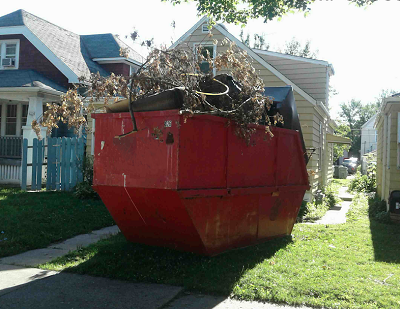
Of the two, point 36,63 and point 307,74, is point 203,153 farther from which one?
point 36,63

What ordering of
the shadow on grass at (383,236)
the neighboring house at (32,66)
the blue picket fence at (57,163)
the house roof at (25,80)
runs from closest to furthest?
the shadow on grass at (383,236)
the blue picket fence at (57,163)
the house roof at (25,80)
the neighboring house at (32,66)

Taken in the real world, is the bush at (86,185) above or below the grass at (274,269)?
above

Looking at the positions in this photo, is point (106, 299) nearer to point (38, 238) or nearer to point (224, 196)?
point (224, 196)

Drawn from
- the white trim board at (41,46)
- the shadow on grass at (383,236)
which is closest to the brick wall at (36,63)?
the white trim board at (41,46)

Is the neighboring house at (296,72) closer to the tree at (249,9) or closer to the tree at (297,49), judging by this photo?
the tree at (249,9)

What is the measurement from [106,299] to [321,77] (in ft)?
40.1

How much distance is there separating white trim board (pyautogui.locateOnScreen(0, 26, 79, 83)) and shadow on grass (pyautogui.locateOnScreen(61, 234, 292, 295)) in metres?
12.5

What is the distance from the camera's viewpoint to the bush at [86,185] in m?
11.5

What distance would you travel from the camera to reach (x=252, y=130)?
600cm

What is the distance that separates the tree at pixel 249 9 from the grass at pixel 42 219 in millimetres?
6261

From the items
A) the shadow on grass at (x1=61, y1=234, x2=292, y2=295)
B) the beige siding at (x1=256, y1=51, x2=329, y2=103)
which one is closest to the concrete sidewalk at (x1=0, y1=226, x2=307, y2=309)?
the shadow on grass at (x1=61, y1=234, x2=292, y2=295)

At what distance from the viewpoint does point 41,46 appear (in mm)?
17516

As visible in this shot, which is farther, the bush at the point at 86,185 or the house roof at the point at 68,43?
the house roof at the point at 68,43

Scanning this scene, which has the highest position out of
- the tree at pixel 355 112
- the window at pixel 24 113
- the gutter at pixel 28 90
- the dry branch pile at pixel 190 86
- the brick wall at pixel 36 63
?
the tree at pixel 355 112
